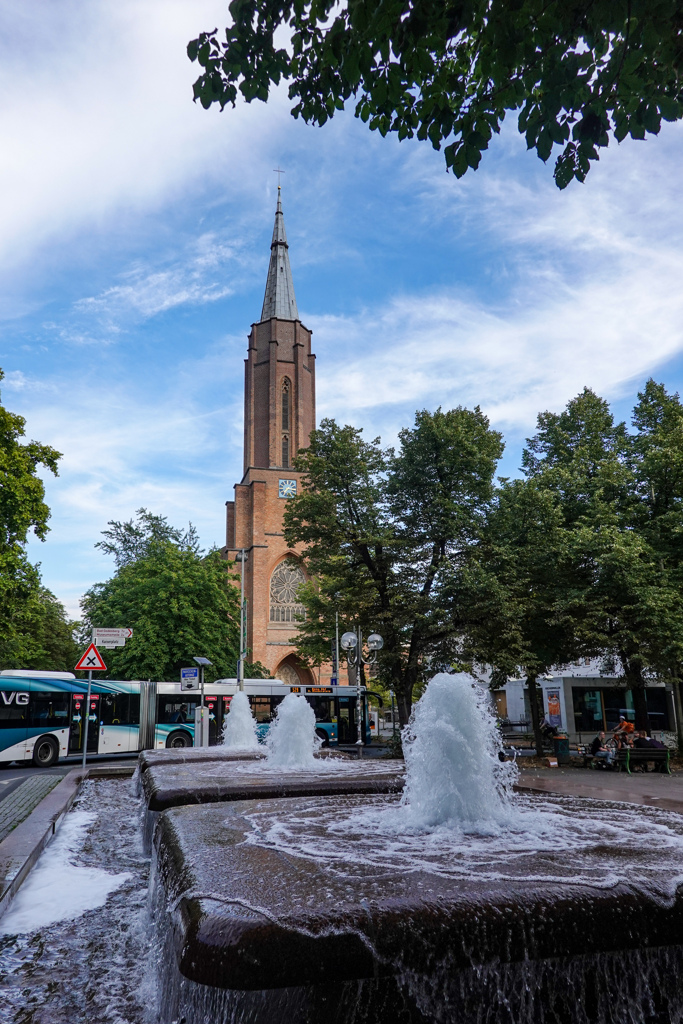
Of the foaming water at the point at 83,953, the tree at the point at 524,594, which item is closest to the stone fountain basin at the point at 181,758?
the foaming water at the point at 83,953

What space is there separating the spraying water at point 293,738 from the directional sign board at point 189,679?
38.7 feet

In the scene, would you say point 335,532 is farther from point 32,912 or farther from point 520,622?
point 32,912

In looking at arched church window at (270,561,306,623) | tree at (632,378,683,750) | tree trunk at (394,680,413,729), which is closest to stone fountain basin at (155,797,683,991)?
tree at (632,378,683,750)

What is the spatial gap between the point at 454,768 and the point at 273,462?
180 feet

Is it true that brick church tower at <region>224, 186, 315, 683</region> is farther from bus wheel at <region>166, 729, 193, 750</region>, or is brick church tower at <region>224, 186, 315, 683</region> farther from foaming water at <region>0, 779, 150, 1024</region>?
foaming water at <region>0, 779, 150, 1024</region>

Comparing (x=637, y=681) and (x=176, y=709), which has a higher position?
(x=637, y=681)

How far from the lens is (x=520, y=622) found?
68.2ft

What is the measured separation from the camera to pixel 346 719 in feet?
96.2

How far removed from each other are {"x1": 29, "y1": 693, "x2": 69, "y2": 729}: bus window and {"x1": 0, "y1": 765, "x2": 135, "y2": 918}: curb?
11016 millimetres

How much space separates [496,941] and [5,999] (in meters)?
2.53

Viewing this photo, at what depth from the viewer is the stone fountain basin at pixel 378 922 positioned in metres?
2.61

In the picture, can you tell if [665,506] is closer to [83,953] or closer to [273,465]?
[83,953]

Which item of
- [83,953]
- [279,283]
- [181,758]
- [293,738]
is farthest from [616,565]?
[279,283]

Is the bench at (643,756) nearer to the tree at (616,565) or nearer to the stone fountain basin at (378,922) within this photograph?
the tree at (616,565)
